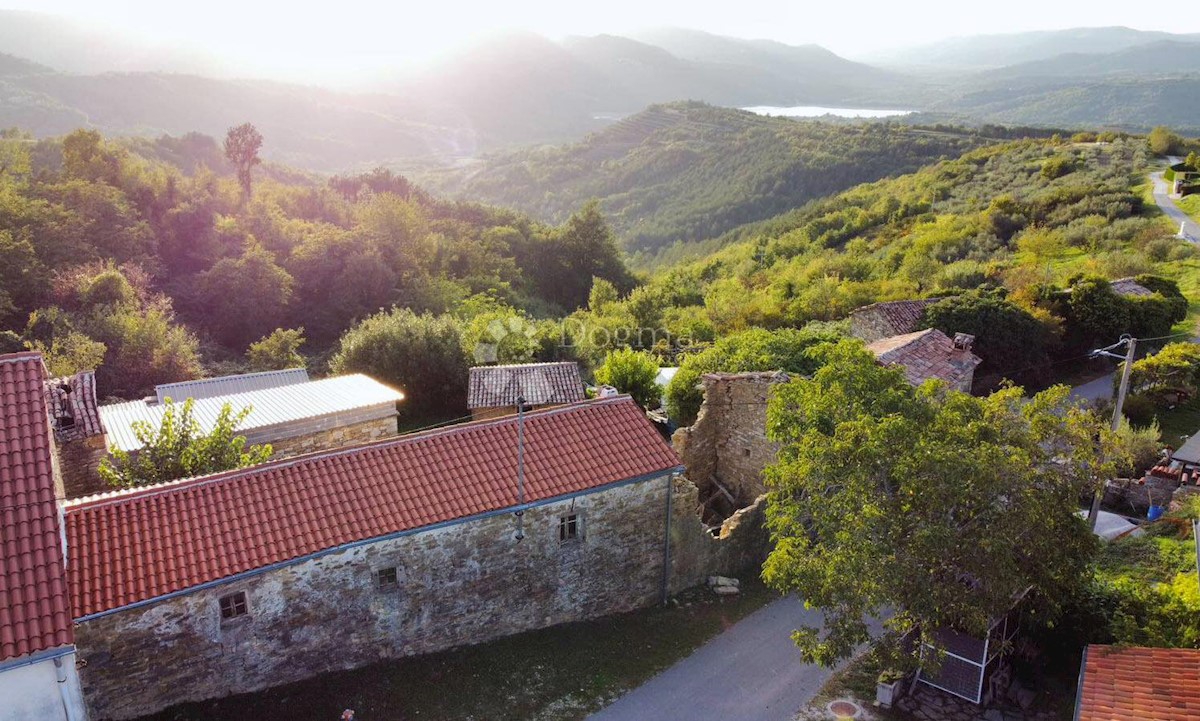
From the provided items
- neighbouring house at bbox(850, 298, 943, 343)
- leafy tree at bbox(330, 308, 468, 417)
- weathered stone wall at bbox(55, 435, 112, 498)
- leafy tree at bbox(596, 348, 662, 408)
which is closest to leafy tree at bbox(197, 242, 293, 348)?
leafy tree at bbox(330, 308, 468, 417)

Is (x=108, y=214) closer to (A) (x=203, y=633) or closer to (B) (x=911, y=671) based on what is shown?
(A) (x=203, y=633)

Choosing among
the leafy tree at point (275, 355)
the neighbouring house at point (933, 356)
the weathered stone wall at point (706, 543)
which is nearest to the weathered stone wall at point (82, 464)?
the weathered stone wall at point (706, 543)

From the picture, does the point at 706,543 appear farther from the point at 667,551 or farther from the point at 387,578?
the point at 387,578

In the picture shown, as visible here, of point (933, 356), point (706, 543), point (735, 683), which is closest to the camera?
point (735, 683)

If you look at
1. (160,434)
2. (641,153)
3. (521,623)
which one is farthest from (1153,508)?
(641,153)

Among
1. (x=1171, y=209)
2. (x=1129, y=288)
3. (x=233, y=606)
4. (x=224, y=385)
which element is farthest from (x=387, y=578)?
(x=1171, y=209)
